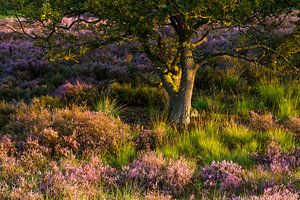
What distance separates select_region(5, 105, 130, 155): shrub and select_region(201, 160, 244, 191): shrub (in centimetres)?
195

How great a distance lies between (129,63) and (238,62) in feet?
13.0

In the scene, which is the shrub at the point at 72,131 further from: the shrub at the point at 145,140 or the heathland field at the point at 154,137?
the shrub at the point at 145,140

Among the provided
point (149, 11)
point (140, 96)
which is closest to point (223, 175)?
point (149, 11)

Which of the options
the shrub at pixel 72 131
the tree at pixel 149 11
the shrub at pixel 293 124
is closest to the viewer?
the tree at pixel 149 11

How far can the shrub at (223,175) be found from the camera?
6.17m

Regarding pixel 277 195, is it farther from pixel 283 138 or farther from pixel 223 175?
pixel 283 138

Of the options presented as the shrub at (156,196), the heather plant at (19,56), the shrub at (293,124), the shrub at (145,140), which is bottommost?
the heather plant at (19,56)

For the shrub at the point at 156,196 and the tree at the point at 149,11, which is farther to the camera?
the tree at the point at 149,11

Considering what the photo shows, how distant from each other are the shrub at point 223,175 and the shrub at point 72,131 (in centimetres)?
195

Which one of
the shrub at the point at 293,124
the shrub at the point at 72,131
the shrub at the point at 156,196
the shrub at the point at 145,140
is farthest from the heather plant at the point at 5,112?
the shrub at the point at 293,124

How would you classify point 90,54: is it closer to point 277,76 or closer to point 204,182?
point 277,76

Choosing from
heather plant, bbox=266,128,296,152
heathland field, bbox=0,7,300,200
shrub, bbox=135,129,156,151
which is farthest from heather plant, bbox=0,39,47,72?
heather plant, bbox=266,128,296,152

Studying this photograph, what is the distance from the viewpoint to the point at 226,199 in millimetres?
5527

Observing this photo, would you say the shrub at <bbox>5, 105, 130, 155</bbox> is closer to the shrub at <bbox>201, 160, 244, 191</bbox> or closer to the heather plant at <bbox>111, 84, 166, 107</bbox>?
the shrub at <bbox>201, 160, 244, 191</bbox>
